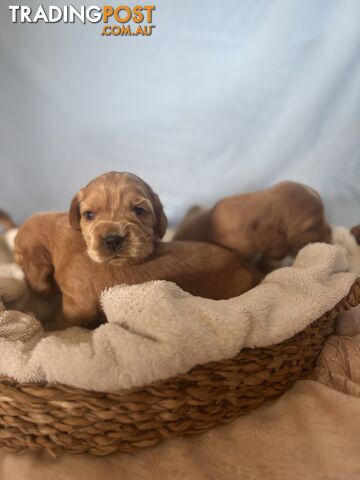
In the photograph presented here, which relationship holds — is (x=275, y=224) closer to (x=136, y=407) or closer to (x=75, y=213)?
(x=75, y=213)

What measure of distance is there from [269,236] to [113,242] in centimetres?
62

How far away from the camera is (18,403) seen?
937mm

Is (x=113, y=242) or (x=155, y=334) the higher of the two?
(x=113, y=242)

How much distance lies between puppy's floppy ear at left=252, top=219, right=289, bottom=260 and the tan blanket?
0.53m

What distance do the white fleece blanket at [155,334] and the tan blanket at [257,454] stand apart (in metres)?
0.22

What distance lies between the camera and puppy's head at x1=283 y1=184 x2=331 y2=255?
1.51 m

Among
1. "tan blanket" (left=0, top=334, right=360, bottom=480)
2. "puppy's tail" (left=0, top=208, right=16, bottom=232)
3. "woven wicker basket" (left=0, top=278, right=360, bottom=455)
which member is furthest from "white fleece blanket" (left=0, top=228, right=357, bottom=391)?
"puppy's tail" (left=0, top=208, right=16, bottom=232)

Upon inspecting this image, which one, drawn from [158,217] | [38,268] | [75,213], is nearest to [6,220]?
[38,268]

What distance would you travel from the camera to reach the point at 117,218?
118 cm

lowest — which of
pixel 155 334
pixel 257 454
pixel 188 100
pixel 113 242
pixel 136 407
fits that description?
pixel 257 454

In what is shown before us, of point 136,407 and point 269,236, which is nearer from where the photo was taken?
point 136,407

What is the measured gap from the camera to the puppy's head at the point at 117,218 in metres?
1.14

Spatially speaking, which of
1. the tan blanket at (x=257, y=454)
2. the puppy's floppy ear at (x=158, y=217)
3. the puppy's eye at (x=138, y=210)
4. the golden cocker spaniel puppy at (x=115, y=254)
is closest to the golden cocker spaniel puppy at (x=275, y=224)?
the golden cocker spaniel puppy at (x=115, y=254)

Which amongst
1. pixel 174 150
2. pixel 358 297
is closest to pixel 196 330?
→ pixel 358 297
